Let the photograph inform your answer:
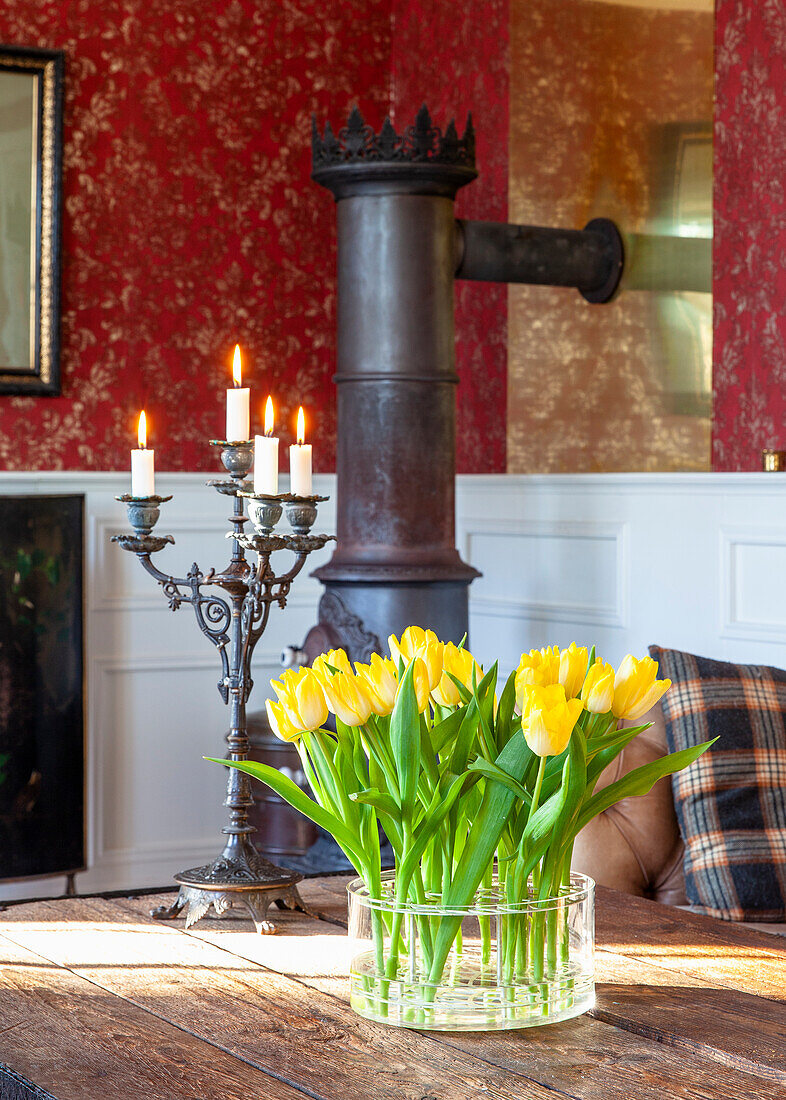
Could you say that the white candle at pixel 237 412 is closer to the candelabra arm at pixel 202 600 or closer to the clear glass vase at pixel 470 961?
the candelabra arm at pixel 202 600

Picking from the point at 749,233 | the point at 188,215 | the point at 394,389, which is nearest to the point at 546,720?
the point at 394,389

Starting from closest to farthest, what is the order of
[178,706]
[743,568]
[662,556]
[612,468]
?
[743,568]
[662,556]
[612,468]
[178,706]

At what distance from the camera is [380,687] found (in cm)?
131

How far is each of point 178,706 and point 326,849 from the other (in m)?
1.06

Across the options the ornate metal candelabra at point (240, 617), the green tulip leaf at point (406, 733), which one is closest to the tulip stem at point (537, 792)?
the green tulip leaf at point (406, 733)

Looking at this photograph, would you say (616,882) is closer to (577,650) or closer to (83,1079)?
(577,650)

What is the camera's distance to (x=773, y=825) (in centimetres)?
237

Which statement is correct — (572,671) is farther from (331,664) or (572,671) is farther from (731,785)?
(731,785)

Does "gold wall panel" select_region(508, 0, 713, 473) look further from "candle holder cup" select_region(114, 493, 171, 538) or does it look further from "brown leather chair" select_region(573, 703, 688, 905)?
"candle holder cup" select_region(114, 493, 171, 538)

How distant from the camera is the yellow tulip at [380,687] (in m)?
1.31

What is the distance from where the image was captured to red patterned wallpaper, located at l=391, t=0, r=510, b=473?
4.30 meters

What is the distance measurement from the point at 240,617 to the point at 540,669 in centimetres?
62

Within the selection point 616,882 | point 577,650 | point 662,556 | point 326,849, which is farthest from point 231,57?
point 577,650

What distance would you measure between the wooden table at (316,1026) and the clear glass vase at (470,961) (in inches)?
0.8
